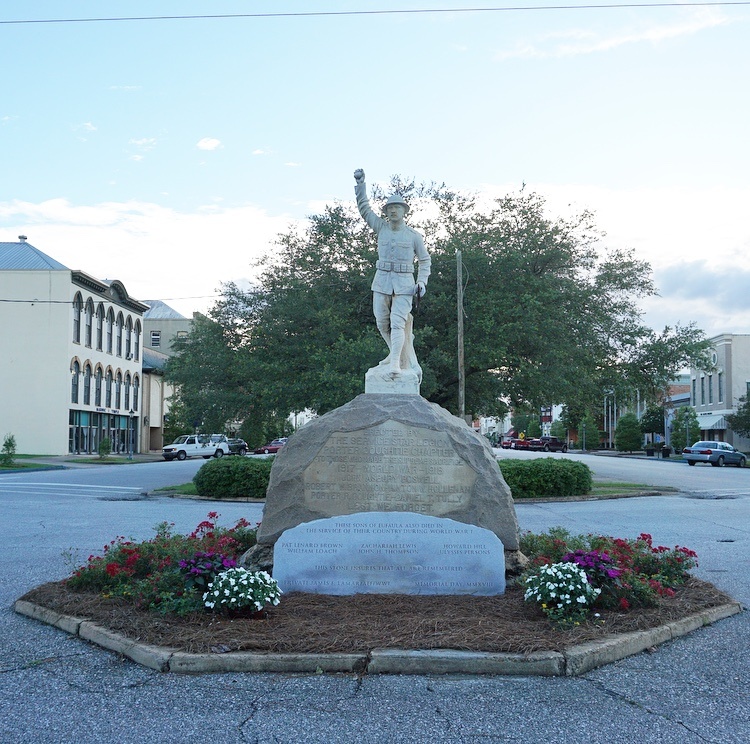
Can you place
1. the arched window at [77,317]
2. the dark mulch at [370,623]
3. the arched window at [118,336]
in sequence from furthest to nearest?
the arched window at [118,336] < the arched window at [77,317] < the dark mulch at [370,623]

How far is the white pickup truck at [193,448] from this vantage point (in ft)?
171

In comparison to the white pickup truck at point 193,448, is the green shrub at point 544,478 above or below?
above

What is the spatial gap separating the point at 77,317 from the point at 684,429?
44.4 metres

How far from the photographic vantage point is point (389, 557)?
25.6 ft

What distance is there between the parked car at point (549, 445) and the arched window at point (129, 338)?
38.9m

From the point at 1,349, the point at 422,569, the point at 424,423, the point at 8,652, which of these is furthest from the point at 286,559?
the point at 1,349

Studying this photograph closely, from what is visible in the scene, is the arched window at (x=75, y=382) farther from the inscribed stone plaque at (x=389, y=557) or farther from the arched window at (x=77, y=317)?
the inscribed stone plaque at (x=389, y=557)

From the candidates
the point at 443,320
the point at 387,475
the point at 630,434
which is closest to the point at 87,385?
the point at 443,320

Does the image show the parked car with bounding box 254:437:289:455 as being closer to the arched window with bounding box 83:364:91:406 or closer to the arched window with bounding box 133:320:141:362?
the arched window with bounding box 133:320:141:362

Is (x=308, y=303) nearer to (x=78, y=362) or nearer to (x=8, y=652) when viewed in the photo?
(x=8, y=652)

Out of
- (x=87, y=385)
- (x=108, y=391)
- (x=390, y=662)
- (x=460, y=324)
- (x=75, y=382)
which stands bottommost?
(x=390, y=662)

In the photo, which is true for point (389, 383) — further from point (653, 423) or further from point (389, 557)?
point (653, 423)

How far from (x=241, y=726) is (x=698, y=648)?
11.5 ft

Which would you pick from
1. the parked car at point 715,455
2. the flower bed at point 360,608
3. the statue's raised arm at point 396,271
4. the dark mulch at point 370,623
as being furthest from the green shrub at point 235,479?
the parked car at point 715,455
